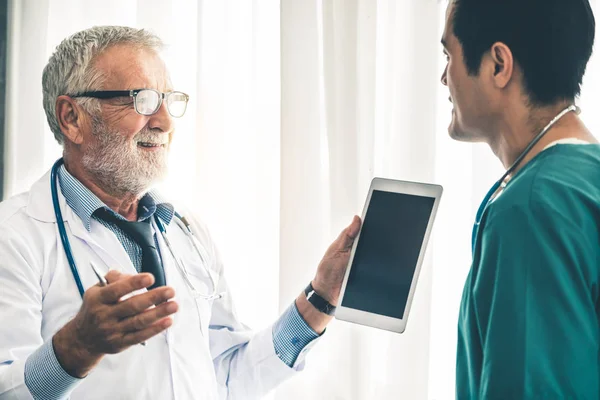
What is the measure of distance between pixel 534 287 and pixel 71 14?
1658mm

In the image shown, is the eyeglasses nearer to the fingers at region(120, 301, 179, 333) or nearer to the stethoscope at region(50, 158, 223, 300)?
the stethoscope at region(50, 158, 223, 300)

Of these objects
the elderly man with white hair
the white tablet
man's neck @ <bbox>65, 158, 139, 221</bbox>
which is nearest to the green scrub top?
the white tablet

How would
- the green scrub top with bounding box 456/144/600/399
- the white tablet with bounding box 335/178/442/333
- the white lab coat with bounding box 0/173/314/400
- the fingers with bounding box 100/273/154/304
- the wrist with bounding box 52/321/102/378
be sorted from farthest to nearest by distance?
the white tablet with bounding box 335/178/442/333
the white lab coat with bounding box 0/173/314/400
the wrist with bounding box 52/321/102/378
the fingers with bounding box 100/273/154/304
the green scrub top with bounding box 456/144/600/399

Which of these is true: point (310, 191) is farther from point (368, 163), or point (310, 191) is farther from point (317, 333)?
point (317, 333)

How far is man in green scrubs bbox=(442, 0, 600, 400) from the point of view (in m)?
0.81

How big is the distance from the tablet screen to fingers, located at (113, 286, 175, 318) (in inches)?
19.4

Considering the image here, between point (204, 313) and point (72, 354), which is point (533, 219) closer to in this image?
point (72, 354)

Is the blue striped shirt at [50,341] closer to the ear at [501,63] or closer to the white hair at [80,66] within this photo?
the white hair at [80,66]

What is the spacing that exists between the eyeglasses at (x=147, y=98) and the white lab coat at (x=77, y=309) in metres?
0.23

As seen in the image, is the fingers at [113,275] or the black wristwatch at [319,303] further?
the black wristwatch at [319,303]

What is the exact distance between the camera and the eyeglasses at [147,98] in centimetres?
148

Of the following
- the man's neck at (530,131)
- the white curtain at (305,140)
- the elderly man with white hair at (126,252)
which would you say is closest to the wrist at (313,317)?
the elderly man with white hair at (126,252)

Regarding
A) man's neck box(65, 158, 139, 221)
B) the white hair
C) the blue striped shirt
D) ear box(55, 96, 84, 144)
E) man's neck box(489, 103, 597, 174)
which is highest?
the white hair

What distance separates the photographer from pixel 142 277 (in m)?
0.98
